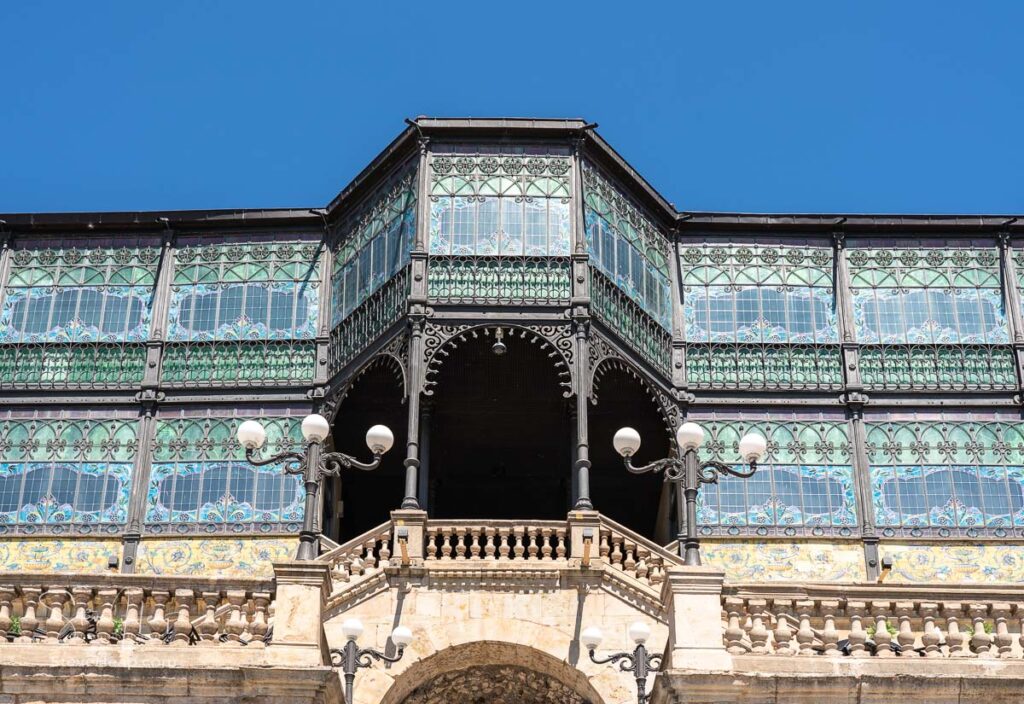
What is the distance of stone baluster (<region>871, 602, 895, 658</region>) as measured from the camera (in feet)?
59.8

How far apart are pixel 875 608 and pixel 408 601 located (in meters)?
7.31

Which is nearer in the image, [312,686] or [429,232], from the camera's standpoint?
[312,686]

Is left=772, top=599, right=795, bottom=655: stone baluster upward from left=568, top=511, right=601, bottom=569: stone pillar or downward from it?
downward

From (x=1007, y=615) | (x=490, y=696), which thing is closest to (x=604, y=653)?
(x=490, y=696)

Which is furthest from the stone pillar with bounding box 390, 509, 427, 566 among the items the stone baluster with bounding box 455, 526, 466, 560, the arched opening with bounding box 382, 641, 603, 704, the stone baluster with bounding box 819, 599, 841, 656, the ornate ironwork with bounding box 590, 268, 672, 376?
the stone baluster with bounding box 819, 599, 841, 656

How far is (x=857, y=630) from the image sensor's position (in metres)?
18.6

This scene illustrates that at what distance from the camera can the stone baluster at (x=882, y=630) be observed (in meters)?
18.2

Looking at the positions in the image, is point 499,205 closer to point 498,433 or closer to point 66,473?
point 498,433

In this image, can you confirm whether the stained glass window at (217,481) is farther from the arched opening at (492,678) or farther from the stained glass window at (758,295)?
the stained glass window at (758,295)

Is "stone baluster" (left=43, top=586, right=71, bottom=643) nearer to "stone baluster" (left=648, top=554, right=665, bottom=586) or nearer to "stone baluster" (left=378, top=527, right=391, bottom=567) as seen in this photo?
"stone baluster" (left=378, top=527, right=391, bottom=567)

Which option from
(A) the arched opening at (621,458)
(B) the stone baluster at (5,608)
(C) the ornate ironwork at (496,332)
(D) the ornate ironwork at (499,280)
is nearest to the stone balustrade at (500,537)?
(C) the ornate ironwork at (496,332)

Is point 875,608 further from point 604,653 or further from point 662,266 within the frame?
point 662,266

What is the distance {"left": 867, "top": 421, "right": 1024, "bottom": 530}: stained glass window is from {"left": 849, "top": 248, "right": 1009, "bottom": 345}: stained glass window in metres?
1.78

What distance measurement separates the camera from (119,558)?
28625 mm
